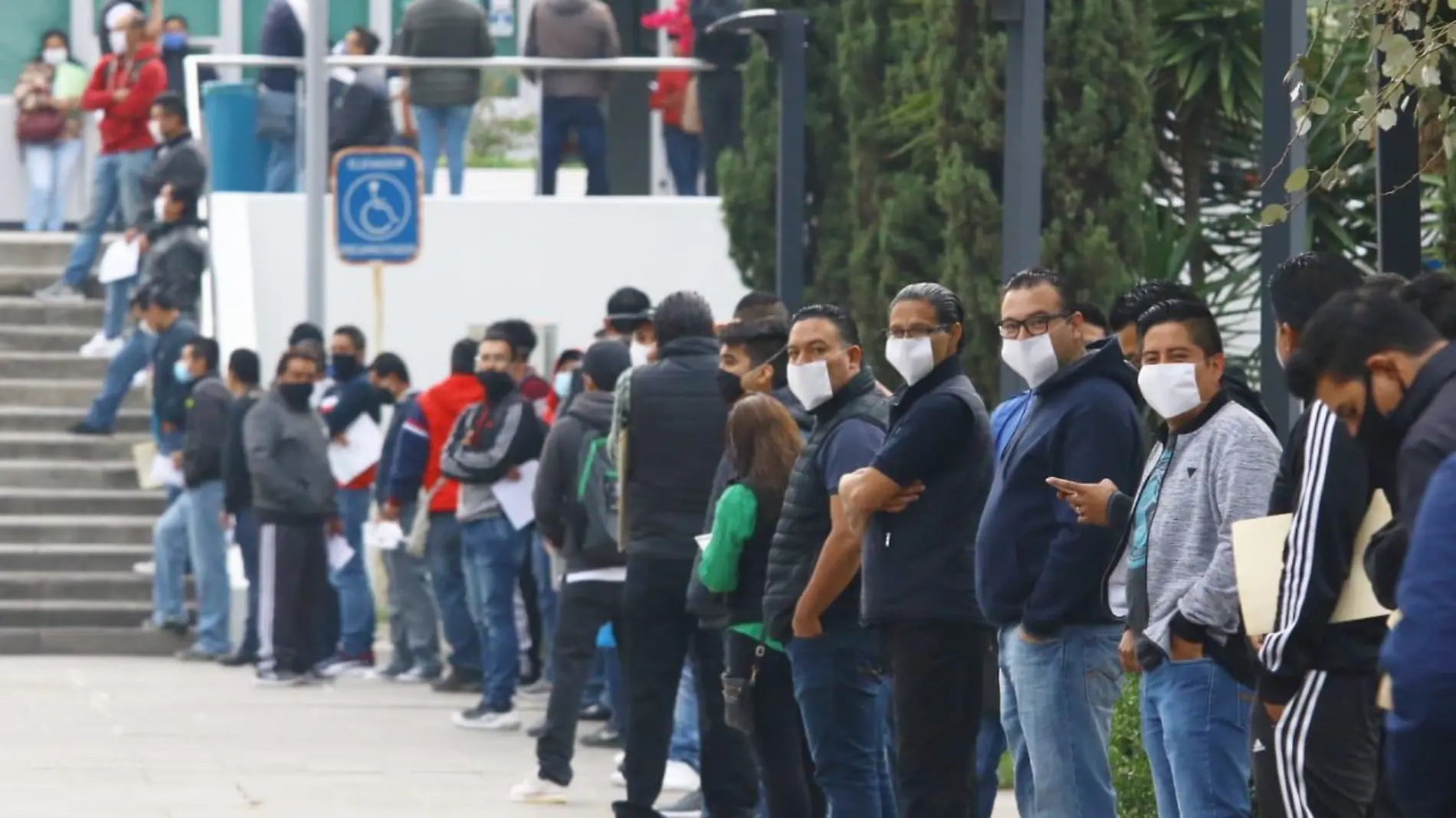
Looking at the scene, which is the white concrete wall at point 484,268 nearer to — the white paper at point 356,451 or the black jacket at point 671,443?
the white paper at point 356,451

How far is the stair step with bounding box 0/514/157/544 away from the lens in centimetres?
1941

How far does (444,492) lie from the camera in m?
14.9

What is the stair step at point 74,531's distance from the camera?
1941cm

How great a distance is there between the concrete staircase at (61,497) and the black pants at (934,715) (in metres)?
11.2

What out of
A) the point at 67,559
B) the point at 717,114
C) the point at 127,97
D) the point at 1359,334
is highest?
the point at 127,97

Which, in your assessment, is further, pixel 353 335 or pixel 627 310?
pixel 353 335

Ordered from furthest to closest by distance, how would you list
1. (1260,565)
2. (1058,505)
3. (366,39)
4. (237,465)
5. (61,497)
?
1. (366,39)
2. (61,497)
3. (237,465)
4. (1058,505)
5. (1260,565)

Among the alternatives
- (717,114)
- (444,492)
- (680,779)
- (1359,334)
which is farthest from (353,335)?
(1359,334)

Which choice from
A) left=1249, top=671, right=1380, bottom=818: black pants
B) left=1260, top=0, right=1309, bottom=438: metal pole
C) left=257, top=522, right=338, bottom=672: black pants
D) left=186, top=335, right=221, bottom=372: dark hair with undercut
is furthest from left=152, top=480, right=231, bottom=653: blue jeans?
left=1249, top=671, right=1380, bottom=818: black pants

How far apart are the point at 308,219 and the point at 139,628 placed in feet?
9.55

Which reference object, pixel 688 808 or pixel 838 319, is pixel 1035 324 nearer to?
pixel 838 319

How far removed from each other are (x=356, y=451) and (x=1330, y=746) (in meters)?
Result: 11.3

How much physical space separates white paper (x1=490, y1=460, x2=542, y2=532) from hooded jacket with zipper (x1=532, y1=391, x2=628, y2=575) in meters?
1.85

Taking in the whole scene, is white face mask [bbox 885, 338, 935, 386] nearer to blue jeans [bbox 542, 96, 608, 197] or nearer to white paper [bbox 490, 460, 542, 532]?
white paper [bbox 490, 460, 542, 532]
